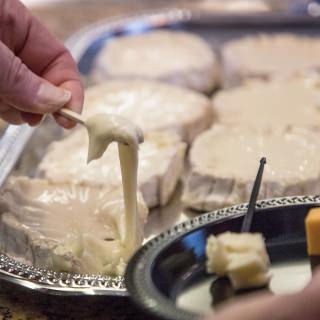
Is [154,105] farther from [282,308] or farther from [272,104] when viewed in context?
[282,308]

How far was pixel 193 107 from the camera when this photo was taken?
247 centimetres

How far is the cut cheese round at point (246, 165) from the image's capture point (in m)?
1.95

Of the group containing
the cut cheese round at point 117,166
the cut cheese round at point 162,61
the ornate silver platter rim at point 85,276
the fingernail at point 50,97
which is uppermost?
the cut cheese round at point 162,61

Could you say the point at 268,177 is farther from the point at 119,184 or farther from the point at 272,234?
the point at 272,234

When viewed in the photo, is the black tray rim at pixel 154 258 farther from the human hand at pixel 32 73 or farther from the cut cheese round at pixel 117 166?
the cut cheese round at pixel 117 166

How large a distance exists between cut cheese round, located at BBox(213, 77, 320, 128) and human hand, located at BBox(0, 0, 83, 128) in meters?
0.63

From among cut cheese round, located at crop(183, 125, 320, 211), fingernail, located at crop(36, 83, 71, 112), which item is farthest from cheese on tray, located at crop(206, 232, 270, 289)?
cut cheese round, located at crop(183, 125, 320, 211)

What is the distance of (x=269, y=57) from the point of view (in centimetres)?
289

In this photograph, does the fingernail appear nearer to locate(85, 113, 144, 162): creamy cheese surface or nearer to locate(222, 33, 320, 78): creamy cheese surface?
locate(85, 113, 144, 162): creamy cheese surface

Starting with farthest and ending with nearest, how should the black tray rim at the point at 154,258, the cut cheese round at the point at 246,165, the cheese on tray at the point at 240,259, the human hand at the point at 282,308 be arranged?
the cut cheese round at the point at 246,165
the cheese on tray at the point at 240,259
the black tray rim at the point at 154,258
the human hand at the point at 282,308

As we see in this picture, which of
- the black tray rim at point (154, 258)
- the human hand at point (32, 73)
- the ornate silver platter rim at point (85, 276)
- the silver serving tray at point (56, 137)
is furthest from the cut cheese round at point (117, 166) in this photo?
the black tray rim at point (154, 258)

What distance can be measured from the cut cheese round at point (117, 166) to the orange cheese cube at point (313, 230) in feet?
2.22

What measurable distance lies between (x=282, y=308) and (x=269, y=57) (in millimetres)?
1956

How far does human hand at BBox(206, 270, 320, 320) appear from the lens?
3.33ft
